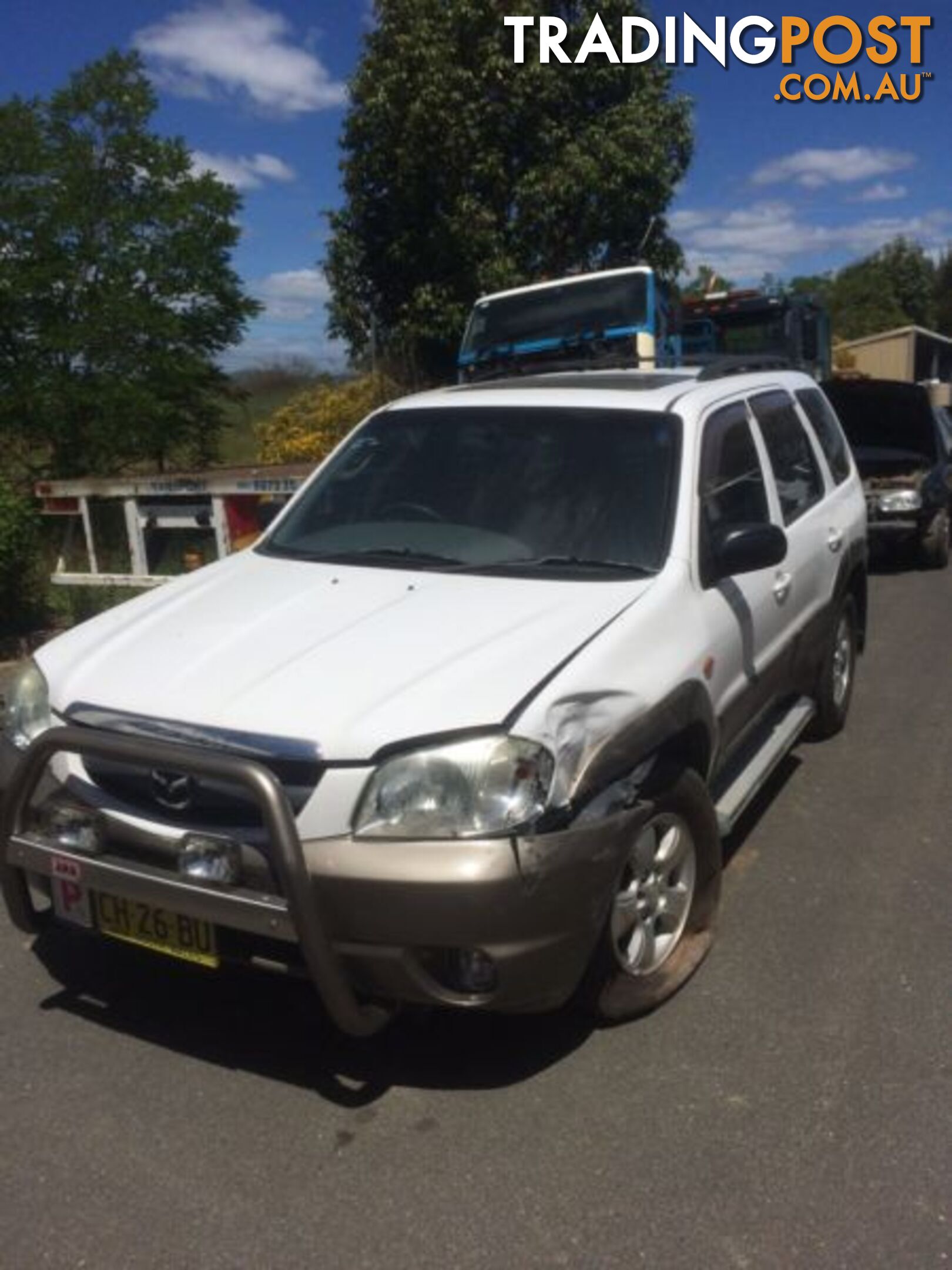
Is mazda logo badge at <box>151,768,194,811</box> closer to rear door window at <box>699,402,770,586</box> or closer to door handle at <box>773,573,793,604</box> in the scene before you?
rear door window at <box>699,402,770,586</box>

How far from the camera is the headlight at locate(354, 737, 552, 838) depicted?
2.65 meters

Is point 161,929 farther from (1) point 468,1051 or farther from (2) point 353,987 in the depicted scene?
(1) point 468,1051

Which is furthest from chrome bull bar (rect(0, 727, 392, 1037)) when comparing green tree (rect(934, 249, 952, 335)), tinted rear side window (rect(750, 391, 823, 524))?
green tree (rect(934, 249, 952, 335))

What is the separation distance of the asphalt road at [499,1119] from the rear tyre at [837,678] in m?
1.73

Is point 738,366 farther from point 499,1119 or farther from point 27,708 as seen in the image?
point 499,1119

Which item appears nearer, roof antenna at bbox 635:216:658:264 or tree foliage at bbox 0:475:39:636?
tree foliage at bbox 0:475:39:636

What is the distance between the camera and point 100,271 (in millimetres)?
9539

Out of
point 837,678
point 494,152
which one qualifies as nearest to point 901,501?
point 837,678

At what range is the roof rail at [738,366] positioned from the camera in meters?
4.73

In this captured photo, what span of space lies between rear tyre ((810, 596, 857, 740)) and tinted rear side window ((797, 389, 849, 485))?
26.2 inches

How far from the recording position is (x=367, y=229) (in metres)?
17.1

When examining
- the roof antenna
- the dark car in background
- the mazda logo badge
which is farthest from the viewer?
the roof antenna

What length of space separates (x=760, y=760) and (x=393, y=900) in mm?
2112

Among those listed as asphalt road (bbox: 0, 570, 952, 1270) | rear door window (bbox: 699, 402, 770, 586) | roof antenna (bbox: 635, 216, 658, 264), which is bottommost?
asphalt road (bbox: 0, 570, 952, 1270)
